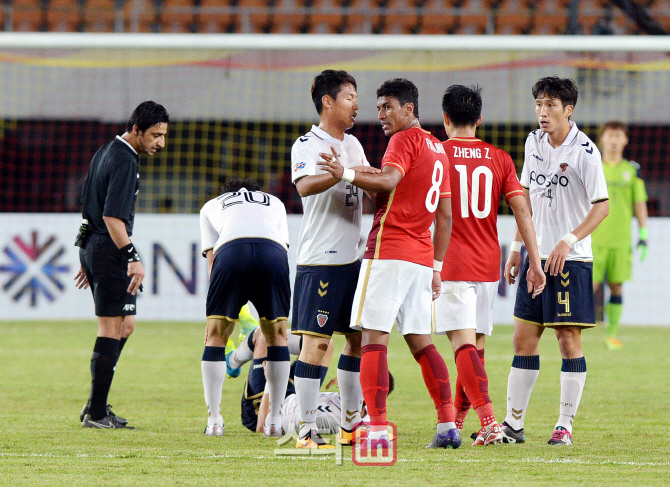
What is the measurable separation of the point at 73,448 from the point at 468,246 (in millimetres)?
2362

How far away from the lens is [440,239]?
4.72 meters

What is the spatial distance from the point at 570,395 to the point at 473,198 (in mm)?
1204

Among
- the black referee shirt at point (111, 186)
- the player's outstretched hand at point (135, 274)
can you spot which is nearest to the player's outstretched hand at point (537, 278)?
the player's outstretched hand at point (135, 274)

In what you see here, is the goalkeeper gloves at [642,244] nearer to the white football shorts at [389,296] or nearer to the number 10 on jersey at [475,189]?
the number 10 on jersey at [475,189]

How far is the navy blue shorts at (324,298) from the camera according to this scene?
468cm

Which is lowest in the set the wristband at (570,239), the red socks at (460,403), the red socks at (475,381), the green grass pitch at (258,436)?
the green grass pitch at (258,436)

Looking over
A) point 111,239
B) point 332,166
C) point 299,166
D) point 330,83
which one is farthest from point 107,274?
point 332,166

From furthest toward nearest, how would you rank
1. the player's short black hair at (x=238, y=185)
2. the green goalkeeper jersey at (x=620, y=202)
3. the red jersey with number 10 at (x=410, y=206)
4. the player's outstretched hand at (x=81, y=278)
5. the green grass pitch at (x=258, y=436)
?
the green goalkeeper jersey at (x=620, y=202) → the player's outstretched hand at (x=81, y=278) → the player's short black hair at (x=238, y=185) → the red jersey with number 10 at (x=410, y=206) → the green grass pitch at (x=258, y=436)

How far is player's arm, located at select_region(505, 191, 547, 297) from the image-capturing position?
4.83m

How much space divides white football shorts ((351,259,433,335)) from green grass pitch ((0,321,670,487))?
665 mm

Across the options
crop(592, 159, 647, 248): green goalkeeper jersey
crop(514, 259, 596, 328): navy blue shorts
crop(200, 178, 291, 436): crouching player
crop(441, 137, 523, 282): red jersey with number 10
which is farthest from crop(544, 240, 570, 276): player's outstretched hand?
crop(592, 159, 647, 248): green goalkeeper jersey

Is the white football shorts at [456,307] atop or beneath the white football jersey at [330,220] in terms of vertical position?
beneath

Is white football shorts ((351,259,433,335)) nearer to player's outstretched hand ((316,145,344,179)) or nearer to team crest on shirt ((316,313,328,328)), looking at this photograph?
team crest on shirt ((316,313,328,328))

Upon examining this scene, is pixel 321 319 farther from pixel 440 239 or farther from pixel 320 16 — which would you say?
pixel 320 16
